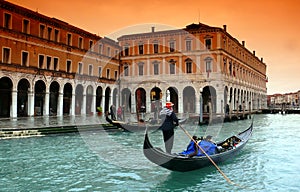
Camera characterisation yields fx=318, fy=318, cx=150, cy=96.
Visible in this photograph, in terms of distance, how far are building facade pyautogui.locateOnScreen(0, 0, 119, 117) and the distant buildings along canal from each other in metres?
0.06

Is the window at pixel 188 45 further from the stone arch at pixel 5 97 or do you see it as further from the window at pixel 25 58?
the stone arch at pixel 5 97

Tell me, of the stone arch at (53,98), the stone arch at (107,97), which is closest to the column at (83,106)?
the stone arch at (53,98)

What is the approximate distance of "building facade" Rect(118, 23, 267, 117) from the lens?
31.6 m

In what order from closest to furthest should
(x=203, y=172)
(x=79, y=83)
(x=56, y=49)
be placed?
1. (x=203, y=172)
2. (x=56, y=49)
3. (x=79, y=83)

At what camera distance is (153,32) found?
35.5m

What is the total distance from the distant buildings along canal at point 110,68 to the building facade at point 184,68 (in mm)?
97

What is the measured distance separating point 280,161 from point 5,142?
9450 mm

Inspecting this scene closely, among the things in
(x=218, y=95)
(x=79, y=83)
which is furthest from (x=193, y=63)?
(x=79, y=83)

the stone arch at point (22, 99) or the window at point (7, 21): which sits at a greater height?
the window at point (7, 21)

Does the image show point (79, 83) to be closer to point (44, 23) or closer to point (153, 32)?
point (44, 23)

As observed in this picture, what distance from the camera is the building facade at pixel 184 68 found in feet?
104

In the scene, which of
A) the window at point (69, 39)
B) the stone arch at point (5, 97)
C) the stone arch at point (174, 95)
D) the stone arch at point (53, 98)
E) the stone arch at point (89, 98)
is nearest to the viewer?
the stone arch at point (5, 97)

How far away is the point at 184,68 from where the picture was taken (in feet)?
109

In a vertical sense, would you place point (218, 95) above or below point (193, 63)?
below
